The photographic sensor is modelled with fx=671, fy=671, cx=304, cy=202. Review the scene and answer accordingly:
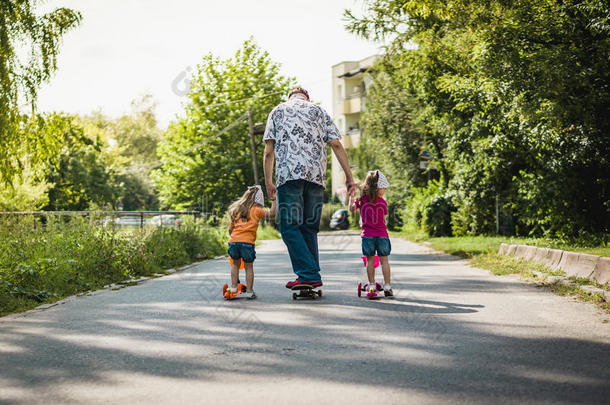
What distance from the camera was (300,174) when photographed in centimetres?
723

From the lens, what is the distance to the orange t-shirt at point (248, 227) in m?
7.85

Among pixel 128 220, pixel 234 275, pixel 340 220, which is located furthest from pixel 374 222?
pixel 340 220

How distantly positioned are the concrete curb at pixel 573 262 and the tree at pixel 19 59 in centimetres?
840

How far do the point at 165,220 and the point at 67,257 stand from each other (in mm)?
5448

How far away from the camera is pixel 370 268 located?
24.9 feet

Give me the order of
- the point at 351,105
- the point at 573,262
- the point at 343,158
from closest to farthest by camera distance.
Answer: the point at 343,158
the point at 573,262
the point at 351,105

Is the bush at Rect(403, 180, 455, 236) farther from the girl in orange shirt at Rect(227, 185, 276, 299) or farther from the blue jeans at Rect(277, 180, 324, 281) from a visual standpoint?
the blue jeans at Rect(277, 180, 324, 281)

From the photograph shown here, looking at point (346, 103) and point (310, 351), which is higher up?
point (346, 103)

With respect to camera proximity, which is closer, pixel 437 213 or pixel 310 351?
pixel 310 351

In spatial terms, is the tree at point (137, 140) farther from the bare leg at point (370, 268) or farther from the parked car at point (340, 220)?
the bare leg at point (370, 268)

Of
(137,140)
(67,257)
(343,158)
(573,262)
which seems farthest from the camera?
(137,140)

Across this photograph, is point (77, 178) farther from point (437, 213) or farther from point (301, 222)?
point (301, 222)

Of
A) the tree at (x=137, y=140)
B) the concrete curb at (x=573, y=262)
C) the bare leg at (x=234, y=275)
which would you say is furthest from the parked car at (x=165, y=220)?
the tree at (x=137, y=140)

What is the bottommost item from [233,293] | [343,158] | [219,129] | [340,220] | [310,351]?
[310,351]
